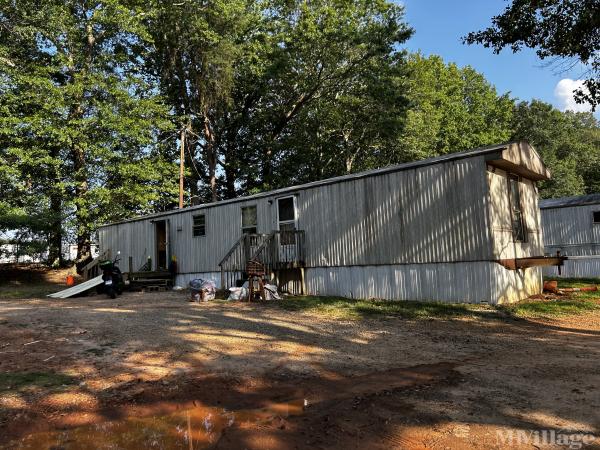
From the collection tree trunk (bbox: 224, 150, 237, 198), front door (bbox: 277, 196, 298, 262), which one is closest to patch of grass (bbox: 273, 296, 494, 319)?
front door (bbox: 277, 196, 298, 262)

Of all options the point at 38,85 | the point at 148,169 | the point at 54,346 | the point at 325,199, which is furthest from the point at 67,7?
the point at 54,346

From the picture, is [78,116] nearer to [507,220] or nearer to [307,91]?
[307,91]

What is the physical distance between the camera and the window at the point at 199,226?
16450 mm

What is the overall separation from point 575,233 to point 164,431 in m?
18.9

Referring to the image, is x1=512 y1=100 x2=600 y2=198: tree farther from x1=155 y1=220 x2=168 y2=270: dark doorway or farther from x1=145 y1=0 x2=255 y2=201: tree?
x1=155 y1=220 x2=168 y2=270: dark doorway

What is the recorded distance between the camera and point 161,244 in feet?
60.1

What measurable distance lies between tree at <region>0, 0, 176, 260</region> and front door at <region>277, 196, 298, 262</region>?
11282mm

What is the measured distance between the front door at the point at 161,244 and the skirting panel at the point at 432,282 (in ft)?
25.2

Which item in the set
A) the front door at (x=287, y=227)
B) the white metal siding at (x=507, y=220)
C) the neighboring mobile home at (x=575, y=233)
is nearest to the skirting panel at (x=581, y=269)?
the neighboring mobile home at (x=575, y=233)

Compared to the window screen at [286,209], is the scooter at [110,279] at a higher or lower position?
lower

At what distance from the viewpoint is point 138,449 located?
10.7ft

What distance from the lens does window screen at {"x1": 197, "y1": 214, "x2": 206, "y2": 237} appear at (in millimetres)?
16453

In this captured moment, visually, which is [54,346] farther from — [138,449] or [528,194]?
[528,194]

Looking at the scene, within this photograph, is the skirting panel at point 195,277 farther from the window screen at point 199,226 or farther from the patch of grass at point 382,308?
the patch of grass at point 382,308
